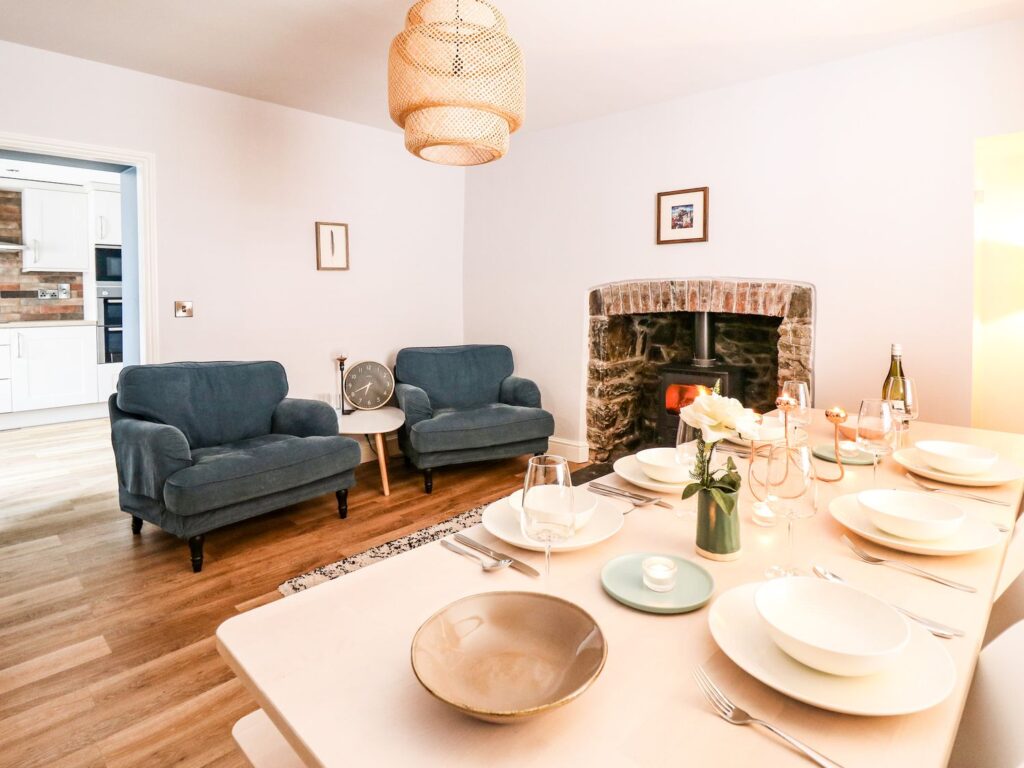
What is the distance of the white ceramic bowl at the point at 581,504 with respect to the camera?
44.6 inches

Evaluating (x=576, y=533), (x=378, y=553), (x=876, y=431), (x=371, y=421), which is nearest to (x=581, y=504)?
(x=576, y=533)

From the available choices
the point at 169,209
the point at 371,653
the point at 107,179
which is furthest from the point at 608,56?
the point at 107,179

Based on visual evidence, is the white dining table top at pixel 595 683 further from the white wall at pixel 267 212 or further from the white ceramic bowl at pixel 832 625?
the white wall at pixel 267 212

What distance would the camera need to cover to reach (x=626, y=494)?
144cm

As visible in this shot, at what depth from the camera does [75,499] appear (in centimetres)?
372

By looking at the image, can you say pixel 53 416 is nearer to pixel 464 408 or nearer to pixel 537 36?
pixel 464 408

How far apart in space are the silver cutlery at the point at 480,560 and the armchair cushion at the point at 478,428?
2599 millimetres

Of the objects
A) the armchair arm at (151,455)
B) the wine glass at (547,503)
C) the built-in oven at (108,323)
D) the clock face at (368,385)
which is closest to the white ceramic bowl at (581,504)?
the wine glass at (547,503)

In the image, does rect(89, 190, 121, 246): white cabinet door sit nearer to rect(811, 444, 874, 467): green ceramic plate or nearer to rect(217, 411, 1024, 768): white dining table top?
rect(217, 411, 1024, 768): white dining table top

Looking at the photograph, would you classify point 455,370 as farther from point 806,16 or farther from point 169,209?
point 806,16

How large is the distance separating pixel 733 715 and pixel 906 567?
581 mm

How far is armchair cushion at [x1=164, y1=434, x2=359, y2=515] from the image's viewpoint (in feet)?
8.80

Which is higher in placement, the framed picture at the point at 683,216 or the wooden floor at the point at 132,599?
the framed picture at the point at 683,216

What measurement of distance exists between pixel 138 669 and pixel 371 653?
1.71 m
